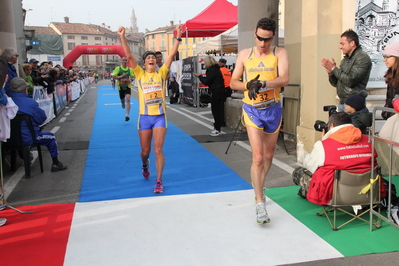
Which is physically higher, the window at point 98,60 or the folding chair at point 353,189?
the window at point 98,60

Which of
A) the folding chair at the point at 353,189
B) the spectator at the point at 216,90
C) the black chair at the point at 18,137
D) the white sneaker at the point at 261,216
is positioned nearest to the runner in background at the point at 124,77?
the spectator at the point at 216,90

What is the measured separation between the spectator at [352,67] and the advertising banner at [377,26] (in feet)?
3.84

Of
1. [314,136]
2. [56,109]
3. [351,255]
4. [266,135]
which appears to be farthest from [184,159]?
[56,109]

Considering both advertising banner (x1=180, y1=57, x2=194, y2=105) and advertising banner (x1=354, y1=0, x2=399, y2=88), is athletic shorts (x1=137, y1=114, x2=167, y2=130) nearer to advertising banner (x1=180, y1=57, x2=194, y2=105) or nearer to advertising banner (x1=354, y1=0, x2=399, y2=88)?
advertising banner (x1=354, y1=0, x2=399, y2=88)

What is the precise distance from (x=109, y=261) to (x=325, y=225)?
226 cm

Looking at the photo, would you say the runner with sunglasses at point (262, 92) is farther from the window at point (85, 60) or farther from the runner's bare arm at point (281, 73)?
the window at point (85, 60)

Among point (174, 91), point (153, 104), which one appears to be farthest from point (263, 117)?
point (174, 91)

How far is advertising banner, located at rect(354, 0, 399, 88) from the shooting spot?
6.06 meters

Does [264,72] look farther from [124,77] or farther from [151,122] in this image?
[124,77]

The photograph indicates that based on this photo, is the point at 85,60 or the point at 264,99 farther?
the point at 85,60

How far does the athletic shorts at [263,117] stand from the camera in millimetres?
4324

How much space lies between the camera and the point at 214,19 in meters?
18.4

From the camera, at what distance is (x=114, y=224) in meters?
4.32

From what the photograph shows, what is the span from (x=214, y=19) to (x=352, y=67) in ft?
46.3
